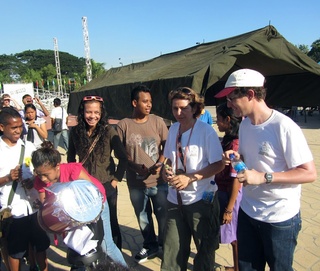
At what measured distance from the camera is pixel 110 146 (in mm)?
2691

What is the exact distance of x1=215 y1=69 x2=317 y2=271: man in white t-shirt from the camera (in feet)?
5.34

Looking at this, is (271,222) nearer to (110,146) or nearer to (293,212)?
(293,212)

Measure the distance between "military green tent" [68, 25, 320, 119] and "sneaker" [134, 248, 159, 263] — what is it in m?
2.30

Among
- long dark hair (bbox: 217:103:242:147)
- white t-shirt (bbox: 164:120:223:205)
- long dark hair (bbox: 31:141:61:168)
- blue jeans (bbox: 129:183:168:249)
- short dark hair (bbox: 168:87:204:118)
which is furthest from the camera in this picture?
blue jeans (bbox: 129:183:168:249)

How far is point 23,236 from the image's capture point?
8.29ft

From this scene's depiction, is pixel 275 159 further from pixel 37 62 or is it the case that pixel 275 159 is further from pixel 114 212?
pixel 37 62

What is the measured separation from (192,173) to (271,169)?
610mm

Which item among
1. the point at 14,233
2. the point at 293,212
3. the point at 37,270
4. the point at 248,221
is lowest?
the point at 37,270

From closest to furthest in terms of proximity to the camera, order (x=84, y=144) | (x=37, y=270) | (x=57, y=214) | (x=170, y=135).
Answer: (x=57, y=214), (x=170, y=135), (x=84, y=144), (x=37, y=270)

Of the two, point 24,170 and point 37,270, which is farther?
point 37,270

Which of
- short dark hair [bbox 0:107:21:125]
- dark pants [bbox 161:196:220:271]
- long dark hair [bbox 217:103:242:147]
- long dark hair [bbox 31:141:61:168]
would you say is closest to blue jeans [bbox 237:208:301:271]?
dark pants [bbox 161:196:220:271]

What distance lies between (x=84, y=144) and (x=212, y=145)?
3.84 feet

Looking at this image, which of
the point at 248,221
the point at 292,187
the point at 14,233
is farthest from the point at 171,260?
the point at 14,233

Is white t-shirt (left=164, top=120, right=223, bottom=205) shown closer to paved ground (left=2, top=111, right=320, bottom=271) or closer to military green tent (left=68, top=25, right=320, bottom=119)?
paved ground (left=2, top=111, right=320, bottom=271)
